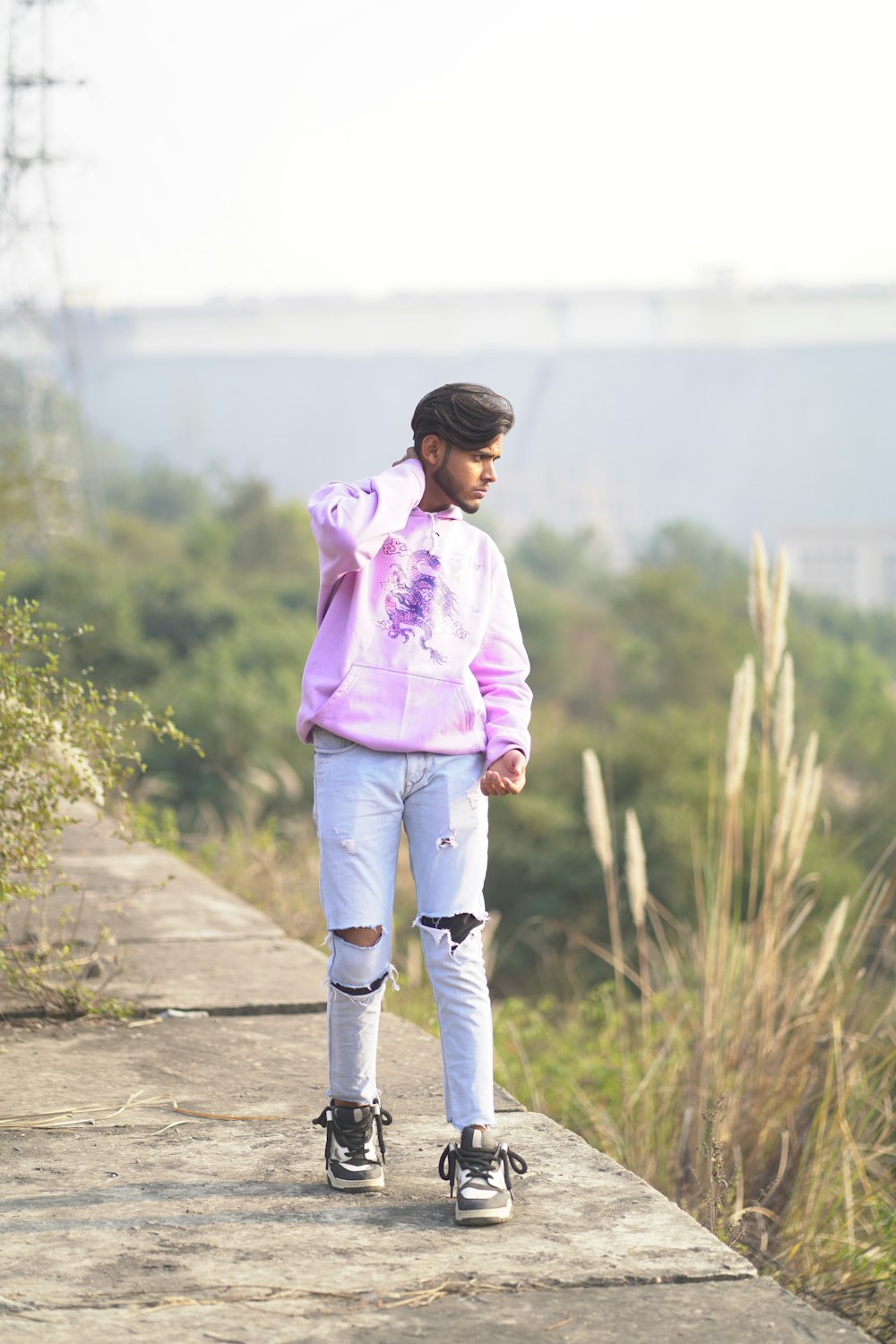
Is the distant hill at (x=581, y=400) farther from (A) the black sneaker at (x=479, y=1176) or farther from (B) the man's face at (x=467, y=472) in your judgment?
(A) the black sneaker at (x=479, y=1176)

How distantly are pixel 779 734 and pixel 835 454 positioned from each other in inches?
4767

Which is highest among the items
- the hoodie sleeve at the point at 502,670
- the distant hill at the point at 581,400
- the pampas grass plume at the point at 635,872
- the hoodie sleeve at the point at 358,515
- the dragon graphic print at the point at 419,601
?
the distant hill at the point at 581,400

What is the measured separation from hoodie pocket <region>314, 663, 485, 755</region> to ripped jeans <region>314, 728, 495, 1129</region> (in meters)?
0.04

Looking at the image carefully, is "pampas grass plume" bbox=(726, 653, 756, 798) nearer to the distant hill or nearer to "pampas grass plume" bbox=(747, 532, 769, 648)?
"pampas grass plume" bbox=(747, 532, 769, 648)

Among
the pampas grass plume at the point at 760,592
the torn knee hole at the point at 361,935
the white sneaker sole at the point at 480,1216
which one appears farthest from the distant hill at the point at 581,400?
the white sneaker sole at the point at 480,1216

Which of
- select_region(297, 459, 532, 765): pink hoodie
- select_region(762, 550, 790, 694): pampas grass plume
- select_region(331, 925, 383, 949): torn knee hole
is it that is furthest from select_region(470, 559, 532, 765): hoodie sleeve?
select_region(762, 550, 790, 694): pampas grass plume

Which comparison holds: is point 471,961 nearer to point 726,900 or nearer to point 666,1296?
point 666,1296

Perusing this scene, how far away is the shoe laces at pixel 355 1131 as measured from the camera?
278 cm

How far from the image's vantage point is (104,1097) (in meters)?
3.26

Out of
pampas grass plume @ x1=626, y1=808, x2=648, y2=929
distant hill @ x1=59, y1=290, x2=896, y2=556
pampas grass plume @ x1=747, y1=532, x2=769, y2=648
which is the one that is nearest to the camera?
pampas grass plume @ x1=626, y1=808, x2=648, y2=929

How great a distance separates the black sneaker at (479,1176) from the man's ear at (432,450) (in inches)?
45.3

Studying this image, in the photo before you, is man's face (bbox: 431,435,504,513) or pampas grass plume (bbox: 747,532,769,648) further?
pampas grass plume (bbox: 747,532,769,648)

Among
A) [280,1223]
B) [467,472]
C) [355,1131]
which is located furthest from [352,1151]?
[467,472]

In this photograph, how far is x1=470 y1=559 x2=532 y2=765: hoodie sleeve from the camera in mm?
2932
